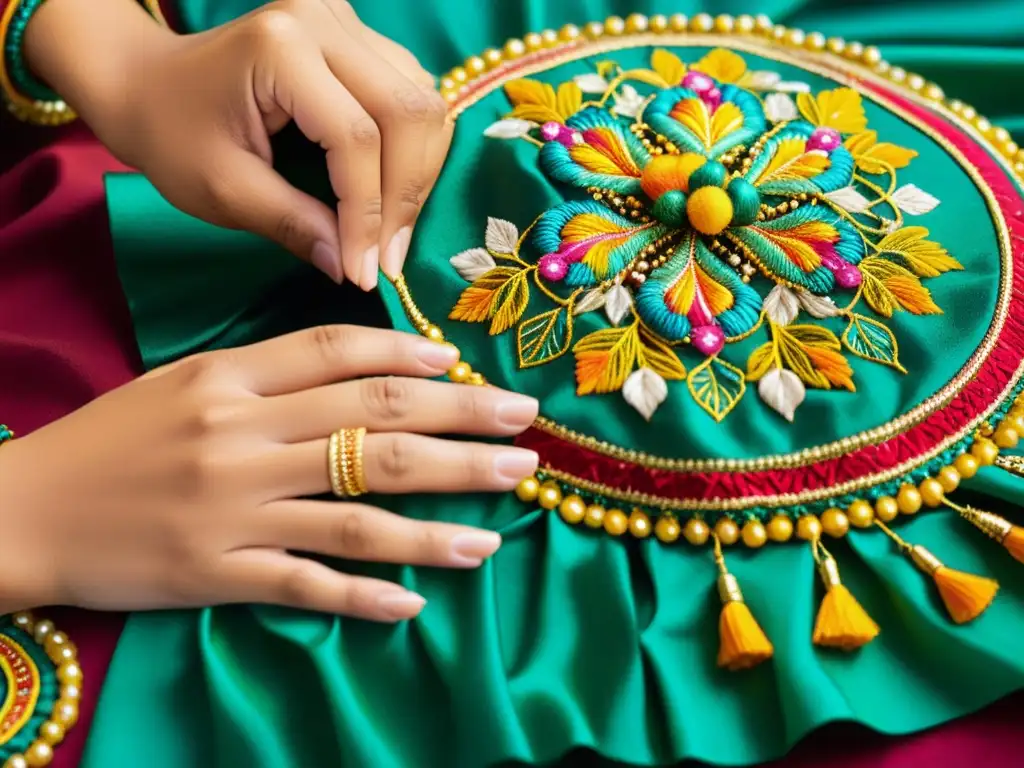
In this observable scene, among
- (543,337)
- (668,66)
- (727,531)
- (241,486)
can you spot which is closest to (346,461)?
(241,486)

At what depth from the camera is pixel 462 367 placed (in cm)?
75

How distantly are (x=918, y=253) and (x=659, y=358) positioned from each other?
241 millimetres

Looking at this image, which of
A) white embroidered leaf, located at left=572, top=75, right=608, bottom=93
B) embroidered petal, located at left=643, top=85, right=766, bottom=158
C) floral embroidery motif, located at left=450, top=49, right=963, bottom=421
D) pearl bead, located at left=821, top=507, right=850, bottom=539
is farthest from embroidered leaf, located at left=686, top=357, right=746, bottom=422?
white embroidered leaf, located at left=572, top=75, right=608, bottom=93

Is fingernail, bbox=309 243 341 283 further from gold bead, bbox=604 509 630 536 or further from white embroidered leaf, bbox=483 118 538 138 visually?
gold bead, bbox=604 509 630 536

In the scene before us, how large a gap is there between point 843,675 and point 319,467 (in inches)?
15.3

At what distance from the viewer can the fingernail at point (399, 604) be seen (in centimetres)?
66

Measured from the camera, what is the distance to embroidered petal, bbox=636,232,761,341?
73 cm

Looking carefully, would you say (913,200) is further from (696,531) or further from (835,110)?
(696,531)

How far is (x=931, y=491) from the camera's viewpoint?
0.71 meters

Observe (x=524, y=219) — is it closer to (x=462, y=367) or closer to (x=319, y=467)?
(x=462, y=367)

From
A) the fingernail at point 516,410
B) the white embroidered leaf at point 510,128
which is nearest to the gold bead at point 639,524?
the fingernail at point 516,410

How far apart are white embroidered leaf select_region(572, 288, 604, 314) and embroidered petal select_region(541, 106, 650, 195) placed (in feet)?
0.35

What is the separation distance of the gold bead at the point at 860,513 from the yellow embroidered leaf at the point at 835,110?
36 centimetres

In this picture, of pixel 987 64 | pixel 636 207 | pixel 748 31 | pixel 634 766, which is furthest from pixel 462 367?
pixel 987 64
